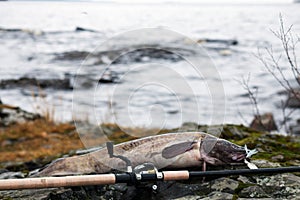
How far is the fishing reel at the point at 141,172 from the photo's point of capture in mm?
2881

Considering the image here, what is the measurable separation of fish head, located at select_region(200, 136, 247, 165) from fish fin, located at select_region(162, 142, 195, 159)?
108 mm

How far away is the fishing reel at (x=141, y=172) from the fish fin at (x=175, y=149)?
0.63 feet

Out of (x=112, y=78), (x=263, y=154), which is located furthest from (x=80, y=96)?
(x=112, y=78)

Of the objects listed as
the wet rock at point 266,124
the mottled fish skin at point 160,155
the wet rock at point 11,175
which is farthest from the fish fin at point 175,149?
the wet rock at point 266,124

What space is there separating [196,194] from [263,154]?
1128mm

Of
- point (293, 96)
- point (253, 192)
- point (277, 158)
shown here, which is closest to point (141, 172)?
point (253, 192)

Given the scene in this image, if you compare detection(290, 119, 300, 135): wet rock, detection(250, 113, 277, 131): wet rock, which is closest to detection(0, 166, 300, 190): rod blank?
detection(250, 113, 277, 131): wet rock

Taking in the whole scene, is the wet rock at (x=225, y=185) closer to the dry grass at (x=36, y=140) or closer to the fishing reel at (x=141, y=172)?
the fishing reel at (x=141, y=172)

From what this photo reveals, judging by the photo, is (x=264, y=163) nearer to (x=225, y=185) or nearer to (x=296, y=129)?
(x=225, y=185)

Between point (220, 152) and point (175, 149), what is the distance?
351mm

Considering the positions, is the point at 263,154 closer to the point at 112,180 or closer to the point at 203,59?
the point at 203,59

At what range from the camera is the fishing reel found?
9.45 feet

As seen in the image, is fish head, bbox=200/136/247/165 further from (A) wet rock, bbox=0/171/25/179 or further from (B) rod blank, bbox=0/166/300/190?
(A) wet rock, bbox=0/171/25/179

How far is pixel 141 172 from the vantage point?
296cm
